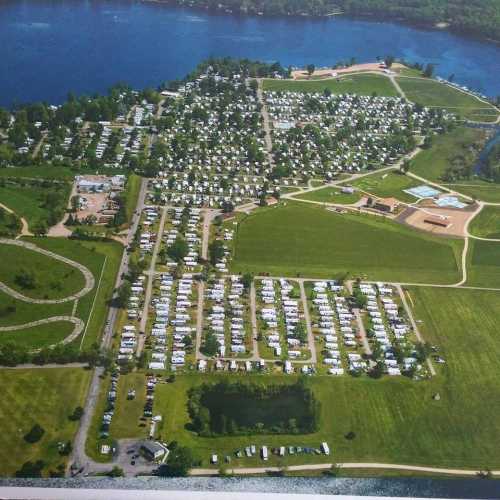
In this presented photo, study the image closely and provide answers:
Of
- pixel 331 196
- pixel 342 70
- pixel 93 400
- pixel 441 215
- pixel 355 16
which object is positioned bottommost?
pixel 355 16

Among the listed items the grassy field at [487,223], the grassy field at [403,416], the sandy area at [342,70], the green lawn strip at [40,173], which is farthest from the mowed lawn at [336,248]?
the sandy area at [342,70]

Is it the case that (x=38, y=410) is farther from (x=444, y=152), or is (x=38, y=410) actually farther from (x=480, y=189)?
(x=444, y=152)

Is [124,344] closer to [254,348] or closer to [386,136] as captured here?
[254,348]

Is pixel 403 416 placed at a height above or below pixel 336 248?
above

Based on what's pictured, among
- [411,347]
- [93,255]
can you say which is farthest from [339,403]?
[93,255]

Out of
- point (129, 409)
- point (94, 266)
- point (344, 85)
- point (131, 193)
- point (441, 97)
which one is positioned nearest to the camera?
point (129, 409)

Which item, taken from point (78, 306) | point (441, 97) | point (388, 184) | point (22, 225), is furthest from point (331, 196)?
point (441, 97)

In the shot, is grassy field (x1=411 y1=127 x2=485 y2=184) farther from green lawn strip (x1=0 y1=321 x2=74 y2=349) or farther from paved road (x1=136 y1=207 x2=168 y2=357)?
green lawn strip (x1=0 y1=321 x2=74 y2=349)
